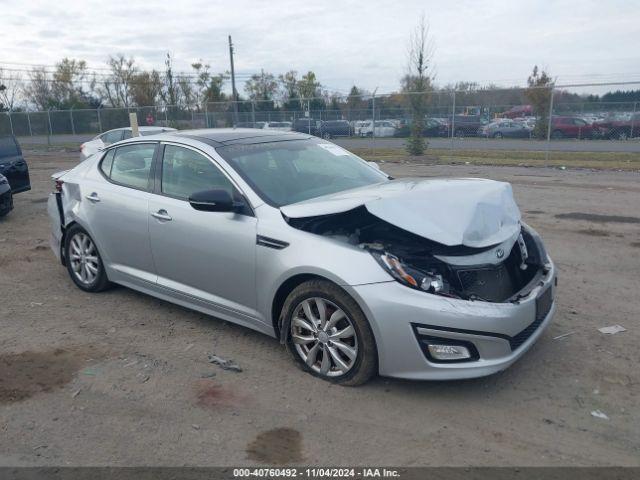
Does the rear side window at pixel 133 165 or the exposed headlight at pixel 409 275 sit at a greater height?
the rear side window at pixel 133 165

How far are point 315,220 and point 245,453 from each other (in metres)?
1.57

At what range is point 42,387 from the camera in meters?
3.93

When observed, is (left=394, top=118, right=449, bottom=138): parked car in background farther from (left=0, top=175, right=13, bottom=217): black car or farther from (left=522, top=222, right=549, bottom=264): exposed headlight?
(left=522, top=222, right=549, bottom=264): exposed headlight

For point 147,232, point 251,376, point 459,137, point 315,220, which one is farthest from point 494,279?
point 459,137

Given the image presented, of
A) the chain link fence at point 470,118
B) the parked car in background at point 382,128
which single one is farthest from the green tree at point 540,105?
the parked car in background at point 382,128

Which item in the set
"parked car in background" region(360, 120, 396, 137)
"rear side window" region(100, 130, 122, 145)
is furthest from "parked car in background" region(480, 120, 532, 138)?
"rear side window" region(100, 130, 122, 145)

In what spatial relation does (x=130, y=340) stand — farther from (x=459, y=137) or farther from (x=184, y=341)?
(x=459, y=137)

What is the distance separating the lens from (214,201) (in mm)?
4121

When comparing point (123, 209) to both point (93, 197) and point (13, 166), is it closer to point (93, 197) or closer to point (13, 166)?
point (93, 197)

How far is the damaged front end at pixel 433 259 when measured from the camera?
140 inches

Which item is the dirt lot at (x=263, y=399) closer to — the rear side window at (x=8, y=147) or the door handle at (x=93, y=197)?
the door handle at (x=93, y=197)

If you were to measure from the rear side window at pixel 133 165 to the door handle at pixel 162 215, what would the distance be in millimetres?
353

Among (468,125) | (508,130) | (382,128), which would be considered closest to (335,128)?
(382,128)

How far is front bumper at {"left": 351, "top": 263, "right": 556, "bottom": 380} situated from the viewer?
3.39m
